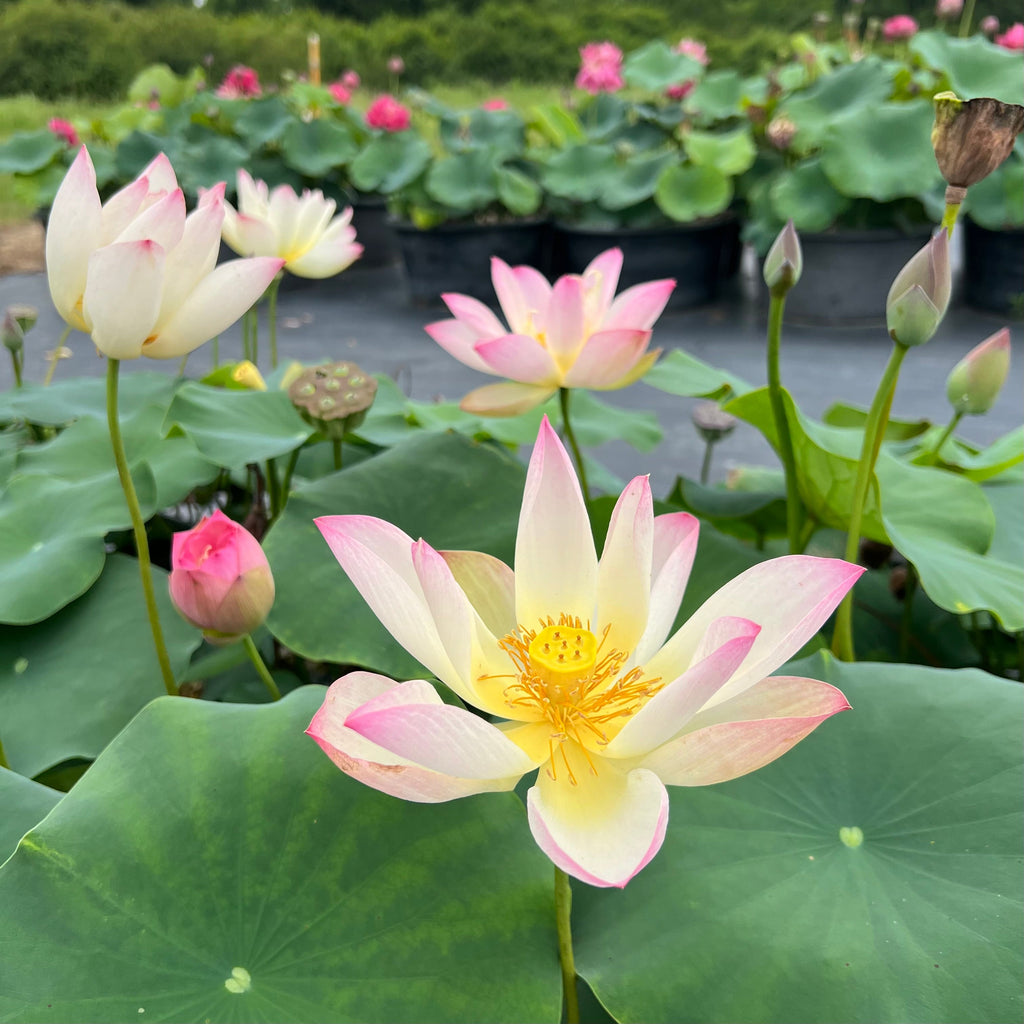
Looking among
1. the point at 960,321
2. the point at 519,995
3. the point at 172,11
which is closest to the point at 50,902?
the point at 519,995

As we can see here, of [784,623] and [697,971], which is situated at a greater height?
[784,623]

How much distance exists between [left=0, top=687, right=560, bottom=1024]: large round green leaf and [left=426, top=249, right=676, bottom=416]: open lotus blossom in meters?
0.36

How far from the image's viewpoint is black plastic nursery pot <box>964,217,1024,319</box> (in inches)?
121

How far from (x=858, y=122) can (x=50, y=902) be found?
3.14m

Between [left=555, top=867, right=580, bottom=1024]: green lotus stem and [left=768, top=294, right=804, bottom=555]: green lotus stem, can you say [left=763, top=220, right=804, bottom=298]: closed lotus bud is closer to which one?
[left=768, top=294, right=804, bottom=555]: green lotus stem

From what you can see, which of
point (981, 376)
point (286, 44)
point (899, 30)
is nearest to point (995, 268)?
point (899, 30)

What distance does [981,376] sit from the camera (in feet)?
2.37

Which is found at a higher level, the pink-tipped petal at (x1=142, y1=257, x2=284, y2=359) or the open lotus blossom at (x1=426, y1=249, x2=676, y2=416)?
the pink-tipped petal at (x1=142, y1=257, x2=284, y2=359)

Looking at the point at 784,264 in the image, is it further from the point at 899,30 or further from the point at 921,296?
the point at 899,30

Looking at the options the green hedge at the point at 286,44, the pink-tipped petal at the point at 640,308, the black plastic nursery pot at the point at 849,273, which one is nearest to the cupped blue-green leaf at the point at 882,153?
the black plastic nursery pot at the point at 849,273

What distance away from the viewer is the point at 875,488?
61 centimetres

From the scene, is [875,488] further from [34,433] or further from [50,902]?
[34,433]

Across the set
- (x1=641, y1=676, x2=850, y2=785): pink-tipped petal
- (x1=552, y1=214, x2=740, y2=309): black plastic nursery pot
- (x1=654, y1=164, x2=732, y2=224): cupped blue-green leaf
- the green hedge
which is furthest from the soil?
→ the green hedge

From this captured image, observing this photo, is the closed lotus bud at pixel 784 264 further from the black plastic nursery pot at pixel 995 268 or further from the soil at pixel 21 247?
the soil at pixel 21 247
